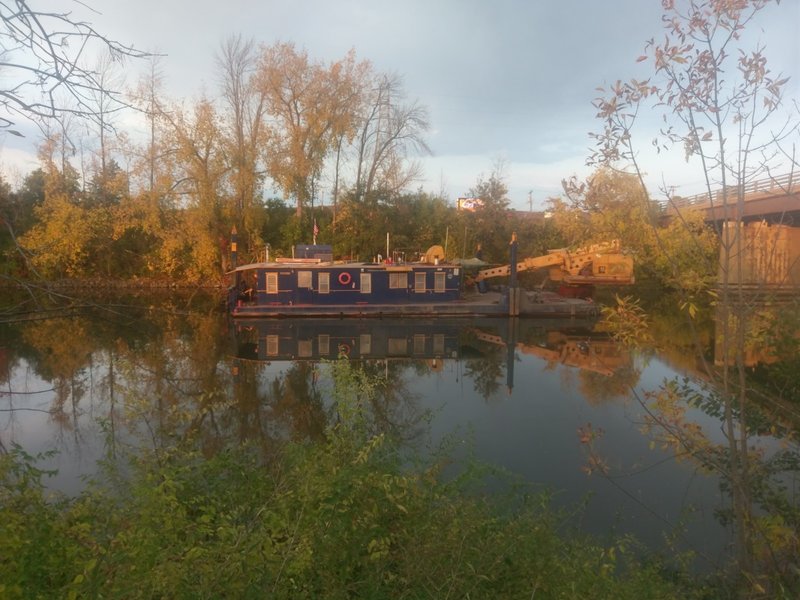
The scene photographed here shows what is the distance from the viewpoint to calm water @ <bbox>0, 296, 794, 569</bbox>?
638 centimetres

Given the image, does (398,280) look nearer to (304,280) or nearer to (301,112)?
(304,280)

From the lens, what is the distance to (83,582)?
2.65 metres

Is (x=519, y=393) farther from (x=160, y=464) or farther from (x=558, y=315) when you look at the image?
(x=558, y=315)

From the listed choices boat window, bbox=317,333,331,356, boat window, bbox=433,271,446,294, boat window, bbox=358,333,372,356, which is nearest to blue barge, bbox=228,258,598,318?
boat window, bbox=433,271,446,294

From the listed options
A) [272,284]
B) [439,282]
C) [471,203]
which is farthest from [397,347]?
[471,203]

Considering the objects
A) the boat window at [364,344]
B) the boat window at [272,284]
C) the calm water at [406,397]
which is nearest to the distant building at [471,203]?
the calm water at [406,397]

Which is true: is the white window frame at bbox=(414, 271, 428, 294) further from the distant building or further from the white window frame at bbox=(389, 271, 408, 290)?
the distant building

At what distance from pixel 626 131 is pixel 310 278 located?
2166 cm

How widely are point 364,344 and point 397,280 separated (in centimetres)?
659

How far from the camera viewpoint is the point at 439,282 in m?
25.4

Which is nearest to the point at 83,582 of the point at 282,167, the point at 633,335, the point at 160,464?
the point at 160,464

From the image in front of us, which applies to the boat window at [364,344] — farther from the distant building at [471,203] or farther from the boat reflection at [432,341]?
the distant building at [471,203]

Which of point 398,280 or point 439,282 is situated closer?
point 398,280

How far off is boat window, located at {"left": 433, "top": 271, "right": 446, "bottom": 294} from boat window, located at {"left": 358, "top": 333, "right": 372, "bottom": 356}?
577 centimetres
